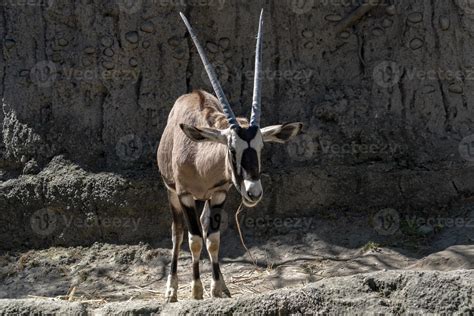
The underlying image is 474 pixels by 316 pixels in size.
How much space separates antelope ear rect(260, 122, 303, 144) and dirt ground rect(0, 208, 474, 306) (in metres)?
1.78

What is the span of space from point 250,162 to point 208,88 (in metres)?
3.62

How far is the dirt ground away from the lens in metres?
8.51

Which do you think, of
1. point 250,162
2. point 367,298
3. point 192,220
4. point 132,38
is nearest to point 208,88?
point 132,38

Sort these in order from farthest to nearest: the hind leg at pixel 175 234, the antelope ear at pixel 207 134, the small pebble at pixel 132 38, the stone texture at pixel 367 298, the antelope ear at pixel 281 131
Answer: the small pebble at pixel 132 38 → the hind leg at pixel 175 234 → the antelope ear at pixel 281 131 → the antelope ear at pixel 207 134 → the stone texture at pixel 367 298

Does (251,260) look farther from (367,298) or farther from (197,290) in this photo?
(367,298)

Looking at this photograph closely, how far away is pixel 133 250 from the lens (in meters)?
9.48

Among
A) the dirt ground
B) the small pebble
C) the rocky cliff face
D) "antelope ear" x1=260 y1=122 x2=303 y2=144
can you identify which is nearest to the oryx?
"antelope ear" x1=260 y1=122 x2=303 y2=144

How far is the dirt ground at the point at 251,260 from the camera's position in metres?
8.51

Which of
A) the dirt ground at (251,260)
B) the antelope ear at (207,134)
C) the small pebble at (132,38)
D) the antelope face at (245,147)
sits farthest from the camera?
the small pebble at (132,38)

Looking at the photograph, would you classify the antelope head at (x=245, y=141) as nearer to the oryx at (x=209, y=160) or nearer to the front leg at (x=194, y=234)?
the oryx at (x=209, y=160)

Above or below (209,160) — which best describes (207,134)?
above

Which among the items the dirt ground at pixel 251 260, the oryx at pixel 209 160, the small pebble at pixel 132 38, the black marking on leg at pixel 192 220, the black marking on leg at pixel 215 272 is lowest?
the dirt ground at pixel 251 260

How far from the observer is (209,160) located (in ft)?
24.3

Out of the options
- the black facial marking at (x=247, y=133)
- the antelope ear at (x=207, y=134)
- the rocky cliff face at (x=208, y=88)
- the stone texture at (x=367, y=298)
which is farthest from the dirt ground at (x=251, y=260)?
the stone texture at (x=367, y=298)
